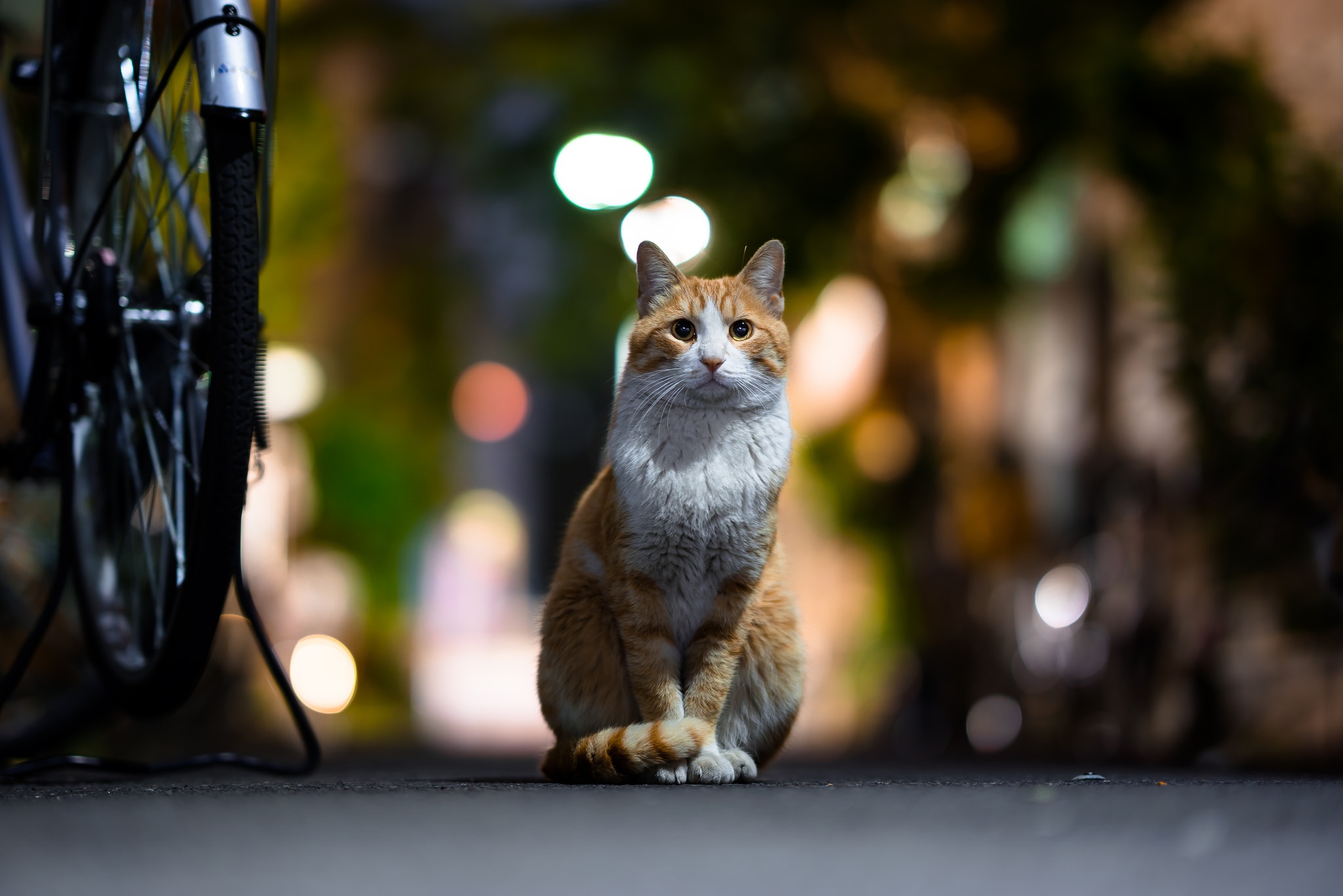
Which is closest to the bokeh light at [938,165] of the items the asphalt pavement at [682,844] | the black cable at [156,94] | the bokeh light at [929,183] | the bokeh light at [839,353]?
the bokeh light at [929,183]

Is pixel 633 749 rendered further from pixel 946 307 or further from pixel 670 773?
pixel 946 307

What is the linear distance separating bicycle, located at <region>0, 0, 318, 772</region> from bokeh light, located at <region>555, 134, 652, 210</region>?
3566 millimetres

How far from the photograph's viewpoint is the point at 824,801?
1.28 meters

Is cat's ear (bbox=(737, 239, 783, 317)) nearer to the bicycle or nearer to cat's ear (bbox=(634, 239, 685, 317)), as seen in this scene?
cat's ear (bbox=(634, 239, 685, 317))

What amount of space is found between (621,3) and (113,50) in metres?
4.14

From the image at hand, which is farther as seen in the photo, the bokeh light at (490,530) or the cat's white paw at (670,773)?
the bokeh light at (490,530)

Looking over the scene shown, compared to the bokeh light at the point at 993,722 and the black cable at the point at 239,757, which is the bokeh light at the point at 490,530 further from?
the black cable at the point at 239,757

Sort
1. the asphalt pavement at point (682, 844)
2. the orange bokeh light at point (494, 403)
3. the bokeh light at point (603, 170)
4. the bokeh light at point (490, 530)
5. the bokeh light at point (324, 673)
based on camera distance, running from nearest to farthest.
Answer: the asphalt pavement at point (682, 844), the bokeh light at point (603, 170), the bokeh light at point (324, 673), the orange bokeh light at point (494, 403), the bokeh light at point (490, 530)

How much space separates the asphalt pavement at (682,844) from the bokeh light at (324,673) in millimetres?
8035

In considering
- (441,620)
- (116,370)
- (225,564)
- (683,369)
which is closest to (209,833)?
(225,564)

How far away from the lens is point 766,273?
6.13ft

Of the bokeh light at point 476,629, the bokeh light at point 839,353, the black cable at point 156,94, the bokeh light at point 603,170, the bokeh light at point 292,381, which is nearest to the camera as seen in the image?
the black cable at point 156,94

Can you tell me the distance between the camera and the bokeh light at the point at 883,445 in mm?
5629

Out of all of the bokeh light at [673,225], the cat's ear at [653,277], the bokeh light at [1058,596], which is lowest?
the bokeh light at [1058,596]
